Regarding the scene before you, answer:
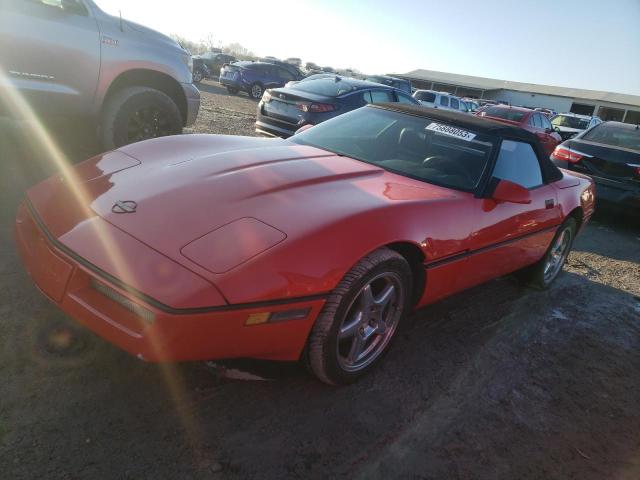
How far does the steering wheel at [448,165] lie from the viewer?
304cm

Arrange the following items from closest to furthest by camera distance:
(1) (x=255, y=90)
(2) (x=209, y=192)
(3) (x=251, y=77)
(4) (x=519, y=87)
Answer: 1. (2) (x=209, y=192)
2. (3) (x=251, y=77)
3. (1) (x=255, y=90)
4. (4) (x=519, y=87)

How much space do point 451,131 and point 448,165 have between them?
0.33 metres

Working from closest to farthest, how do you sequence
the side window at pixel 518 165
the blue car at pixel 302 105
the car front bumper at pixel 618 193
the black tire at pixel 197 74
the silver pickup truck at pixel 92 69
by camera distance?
the side window at pixel 518 165 < the silver pickup truck at pixel 92 69 < the car front bumper at pixel 618 193 < the blue car at pixel 302 105 < the black tire at pixel 197 74

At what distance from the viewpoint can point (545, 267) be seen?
4102 mm

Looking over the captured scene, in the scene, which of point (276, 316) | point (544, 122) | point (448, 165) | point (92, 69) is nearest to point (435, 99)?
point (544, 122)

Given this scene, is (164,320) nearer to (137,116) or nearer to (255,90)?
(137,116)

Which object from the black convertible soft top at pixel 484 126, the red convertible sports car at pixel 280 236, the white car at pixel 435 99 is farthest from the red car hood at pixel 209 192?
the white car at pixel 435 99

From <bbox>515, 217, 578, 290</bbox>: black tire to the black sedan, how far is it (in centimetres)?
272

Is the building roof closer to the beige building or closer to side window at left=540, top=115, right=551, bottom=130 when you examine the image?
the beige building

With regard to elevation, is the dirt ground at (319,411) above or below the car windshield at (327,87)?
below

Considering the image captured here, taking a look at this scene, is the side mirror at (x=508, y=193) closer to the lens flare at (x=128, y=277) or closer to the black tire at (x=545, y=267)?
the black tire at (x=545, y=267)

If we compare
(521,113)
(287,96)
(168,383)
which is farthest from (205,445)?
(521,113)

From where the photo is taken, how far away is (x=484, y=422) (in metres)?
2.32

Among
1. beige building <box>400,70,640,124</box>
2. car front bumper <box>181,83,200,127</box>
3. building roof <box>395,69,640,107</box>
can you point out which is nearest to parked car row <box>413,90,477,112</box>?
car front bumper <box>181,83,200,127</box>
